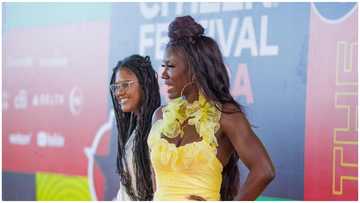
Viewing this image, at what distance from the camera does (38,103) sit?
5312 mm

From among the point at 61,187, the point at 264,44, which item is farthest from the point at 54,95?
the point at 264,44

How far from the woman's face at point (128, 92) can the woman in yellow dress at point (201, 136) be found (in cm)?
38

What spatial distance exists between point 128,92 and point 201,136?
0.56 metres

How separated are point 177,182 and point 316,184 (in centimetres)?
140

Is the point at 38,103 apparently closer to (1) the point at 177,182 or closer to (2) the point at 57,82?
(2) the point at 57,82

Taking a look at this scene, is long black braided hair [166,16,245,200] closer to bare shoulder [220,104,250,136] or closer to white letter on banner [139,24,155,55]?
bare shoulder [220,104,250,136]

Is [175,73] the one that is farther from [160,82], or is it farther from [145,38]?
Answer: [145,38]

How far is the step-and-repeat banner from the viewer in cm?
365

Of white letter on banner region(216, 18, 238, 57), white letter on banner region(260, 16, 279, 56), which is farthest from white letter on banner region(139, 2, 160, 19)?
white letter on banner region(260, 16, 279, 56)

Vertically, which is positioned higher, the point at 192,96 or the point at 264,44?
the point at 264,44

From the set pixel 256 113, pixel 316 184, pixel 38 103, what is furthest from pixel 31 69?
pixel 316 184

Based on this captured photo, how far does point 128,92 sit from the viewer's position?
9.67 ft

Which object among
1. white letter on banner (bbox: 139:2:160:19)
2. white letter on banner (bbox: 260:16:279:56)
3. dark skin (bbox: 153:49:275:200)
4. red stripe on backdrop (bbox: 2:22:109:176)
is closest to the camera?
dark skin (bbox: 153:49:275:200)

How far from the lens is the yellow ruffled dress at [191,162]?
96.8 inches
